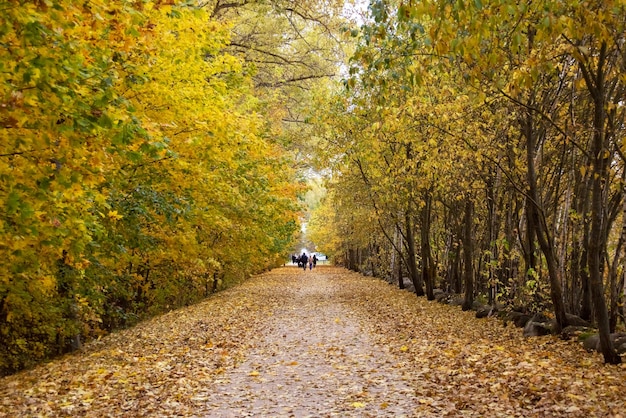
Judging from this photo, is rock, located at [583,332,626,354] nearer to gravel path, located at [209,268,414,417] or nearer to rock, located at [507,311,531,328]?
rock, located at [507,311,531,328]

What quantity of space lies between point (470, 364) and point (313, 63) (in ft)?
51.2

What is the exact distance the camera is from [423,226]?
21703 millimetres

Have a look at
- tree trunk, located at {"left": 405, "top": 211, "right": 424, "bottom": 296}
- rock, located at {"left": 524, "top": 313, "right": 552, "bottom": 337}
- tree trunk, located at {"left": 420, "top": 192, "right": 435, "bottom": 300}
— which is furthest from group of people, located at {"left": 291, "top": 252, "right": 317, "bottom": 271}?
rock, located at {"left": 524, "top": 313, "right": 552, "bottom": 337}

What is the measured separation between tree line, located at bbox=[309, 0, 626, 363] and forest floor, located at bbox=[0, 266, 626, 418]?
1.60 metres

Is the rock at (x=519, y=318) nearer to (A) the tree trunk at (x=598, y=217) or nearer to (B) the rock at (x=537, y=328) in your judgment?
(B) the rock at (x=537, y=328)

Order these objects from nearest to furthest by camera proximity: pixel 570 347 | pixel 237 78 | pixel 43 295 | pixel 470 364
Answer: pixel 470 364 < pixel 570 347 < pixel 43 295 < pixel 237 78

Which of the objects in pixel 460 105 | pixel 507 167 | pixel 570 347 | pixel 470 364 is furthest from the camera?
pixel 507 167

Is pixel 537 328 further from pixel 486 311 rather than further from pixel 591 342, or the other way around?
pixel 486 311

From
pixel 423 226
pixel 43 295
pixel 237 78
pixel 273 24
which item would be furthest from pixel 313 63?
pixel 43 295

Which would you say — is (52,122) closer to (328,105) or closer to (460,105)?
(460,105)

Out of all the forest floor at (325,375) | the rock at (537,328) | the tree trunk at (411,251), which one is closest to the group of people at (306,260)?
the tree trunk at (411,251)

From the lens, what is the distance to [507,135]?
12.4 meters

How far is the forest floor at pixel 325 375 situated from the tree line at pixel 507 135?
1.60 m

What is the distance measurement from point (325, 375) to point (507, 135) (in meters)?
7.08
